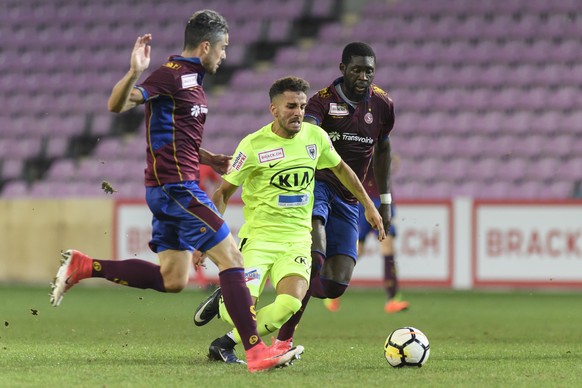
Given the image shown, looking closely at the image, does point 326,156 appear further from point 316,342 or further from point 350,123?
point 316,342

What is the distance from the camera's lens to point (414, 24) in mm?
18312

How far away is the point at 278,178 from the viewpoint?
21.9 feet

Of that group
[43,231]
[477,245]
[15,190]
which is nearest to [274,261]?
[477,245]

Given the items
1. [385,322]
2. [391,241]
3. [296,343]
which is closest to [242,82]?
[391,241]

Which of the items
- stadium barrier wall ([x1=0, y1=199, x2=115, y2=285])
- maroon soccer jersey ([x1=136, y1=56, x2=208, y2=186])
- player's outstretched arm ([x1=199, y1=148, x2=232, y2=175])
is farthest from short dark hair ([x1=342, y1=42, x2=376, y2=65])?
stadium barrier wall ([x1=0, y1=199, x2=115, y2=285])

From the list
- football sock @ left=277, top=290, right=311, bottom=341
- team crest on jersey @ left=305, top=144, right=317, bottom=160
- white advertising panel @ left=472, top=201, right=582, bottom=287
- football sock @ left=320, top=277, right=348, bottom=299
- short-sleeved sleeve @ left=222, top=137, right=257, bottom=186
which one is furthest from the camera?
white advertising panel @ left=472, top=201, right=582, bottom=287

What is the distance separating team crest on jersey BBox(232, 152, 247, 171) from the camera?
21.7 feet

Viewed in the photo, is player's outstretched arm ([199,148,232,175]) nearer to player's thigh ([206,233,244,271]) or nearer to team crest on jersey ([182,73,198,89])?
team crest on jersey ([182,73,198,89])

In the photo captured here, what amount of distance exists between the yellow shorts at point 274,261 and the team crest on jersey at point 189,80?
1144mm

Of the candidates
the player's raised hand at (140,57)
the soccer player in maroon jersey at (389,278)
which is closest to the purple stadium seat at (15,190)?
the soccer player in maroon jersey at (389,278)

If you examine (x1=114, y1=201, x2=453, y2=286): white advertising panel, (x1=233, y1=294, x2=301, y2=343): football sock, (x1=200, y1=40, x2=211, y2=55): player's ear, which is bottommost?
(x1=114, y1=201, x2=453, y2=286): white advertising panel

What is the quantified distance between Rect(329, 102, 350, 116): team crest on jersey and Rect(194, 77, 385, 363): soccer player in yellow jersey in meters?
0.59

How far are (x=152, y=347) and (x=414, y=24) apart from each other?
11786 mm

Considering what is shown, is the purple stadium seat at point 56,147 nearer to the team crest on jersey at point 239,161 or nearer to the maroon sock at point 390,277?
the maroon sock at point 390,277
